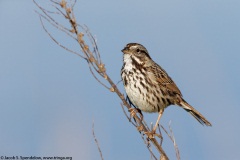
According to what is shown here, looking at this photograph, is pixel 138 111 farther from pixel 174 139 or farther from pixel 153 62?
pixel 174 139

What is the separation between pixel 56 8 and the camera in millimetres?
4070

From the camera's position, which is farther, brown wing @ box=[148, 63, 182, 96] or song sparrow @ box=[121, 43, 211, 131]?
brown wing @ box=[148, 63, 182, 96]

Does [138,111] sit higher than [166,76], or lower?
lower

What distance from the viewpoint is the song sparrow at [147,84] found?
18.6 feet

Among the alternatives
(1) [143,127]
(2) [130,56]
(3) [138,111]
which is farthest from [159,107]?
(1) [143,127]

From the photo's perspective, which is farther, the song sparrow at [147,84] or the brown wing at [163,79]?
the brown wing at [163,79]

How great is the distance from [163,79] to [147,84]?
0.34m

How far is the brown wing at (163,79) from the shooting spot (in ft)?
19.6

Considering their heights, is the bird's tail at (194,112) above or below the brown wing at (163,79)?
below

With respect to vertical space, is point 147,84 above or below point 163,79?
below

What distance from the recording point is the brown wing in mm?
5984

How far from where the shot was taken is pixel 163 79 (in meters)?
6.09

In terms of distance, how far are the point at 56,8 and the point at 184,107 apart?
2734 millimetres

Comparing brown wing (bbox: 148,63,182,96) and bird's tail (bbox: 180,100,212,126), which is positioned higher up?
brown wing (bbox: 148,63,182,96)
